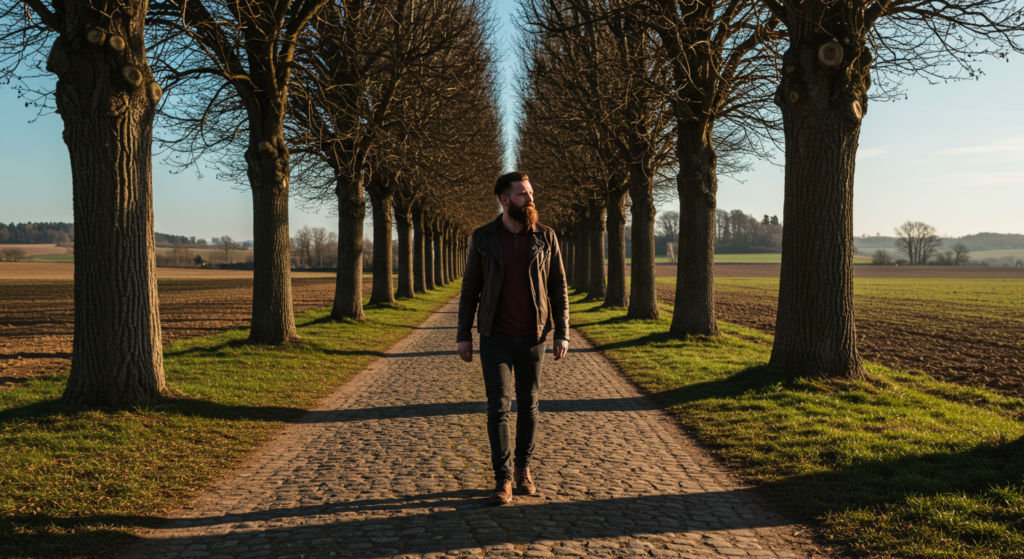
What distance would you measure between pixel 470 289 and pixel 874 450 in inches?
149

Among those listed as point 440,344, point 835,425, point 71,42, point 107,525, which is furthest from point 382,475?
point 440,344

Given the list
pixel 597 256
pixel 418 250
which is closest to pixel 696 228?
pixel 597 256

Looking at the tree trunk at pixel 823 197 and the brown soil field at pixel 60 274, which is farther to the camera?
the brown soil field at pixel 60 274

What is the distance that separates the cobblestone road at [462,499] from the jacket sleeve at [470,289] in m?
1.19

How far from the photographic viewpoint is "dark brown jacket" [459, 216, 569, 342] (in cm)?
448

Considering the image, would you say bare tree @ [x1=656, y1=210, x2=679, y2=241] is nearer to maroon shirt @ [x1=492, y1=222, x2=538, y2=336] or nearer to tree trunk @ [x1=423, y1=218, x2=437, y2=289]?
tree trunk @ [x1=423, y1=218, x2=437, y2=289]

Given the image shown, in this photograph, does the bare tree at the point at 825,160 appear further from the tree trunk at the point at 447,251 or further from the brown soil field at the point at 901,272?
the brown soil field at the point at 901,272

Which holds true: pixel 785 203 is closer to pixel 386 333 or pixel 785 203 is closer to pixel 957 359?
pixel 957 359

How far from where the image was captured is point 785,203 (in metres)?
8.55

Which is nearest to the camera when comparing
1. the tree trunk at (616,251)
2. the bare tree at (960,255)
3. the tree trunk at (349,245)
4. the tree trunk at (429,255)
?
the tree trunk at (349,245)

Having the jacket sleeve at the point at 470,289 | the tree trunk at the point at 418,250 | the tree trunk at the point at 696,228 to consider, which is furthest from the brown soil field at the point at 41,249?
the jacket sleeve at the point at 470,289

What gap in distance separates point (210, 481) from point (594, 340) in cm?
1090

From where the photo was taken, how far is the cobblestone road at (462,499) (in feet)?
12.2

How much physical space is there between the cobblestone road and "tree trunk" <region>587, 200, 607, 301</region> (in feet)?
61.4
